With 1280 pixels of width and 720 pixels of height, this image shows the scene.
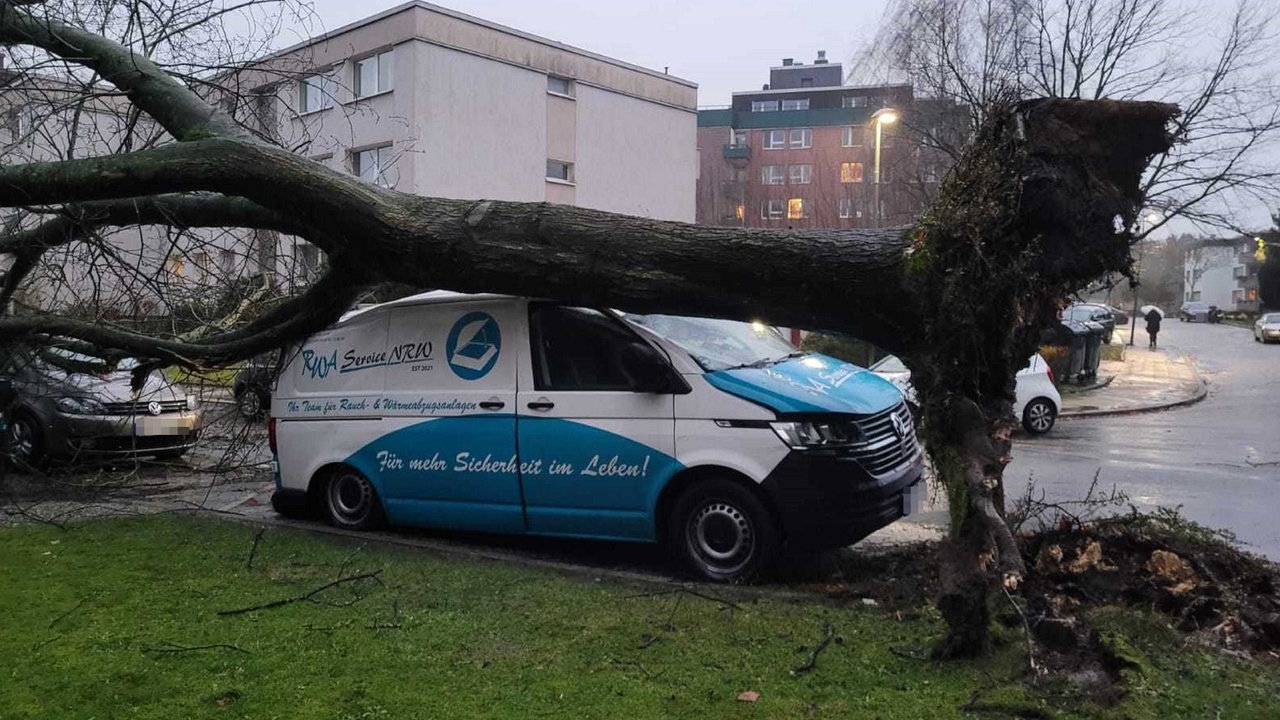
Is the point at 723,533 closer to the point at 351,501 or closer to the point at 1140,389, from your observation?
the point at 351,501

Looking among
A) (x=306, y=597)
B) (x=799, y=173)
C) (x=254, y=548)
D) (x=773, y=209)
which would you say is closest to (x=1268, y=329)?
(x=773, y=209)

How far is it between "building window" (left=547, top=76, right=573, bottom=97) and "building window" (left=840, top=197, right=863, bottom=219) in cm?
1068

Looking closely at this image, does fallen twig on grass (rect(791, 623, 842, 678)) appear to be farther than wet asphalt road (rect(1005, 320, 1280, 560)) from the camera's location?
No

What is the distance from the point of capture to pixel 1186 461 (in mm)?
12094

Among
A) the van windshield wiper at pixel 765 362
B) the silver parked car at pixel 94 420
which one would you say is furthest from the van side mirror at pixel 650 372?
the silver parked car at pixel 94 420

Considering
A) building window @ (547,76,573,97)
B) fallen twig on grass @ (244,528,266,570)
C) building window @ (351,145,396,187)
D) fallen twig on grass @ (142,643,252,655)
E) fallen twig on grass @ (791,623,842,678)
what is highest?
building window @ (547,76,573,97)

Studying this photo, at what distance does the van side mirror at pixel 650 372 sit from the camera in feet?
19.1

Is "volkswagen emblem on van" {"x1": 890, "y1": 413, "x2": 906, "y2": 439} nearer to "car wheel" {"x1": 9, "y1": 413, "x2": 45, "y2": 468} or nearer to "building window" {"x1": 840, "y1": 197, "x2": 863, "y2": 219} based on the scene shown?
"car wheel" {"x1": 9, "y1": 413, "x2": 45, "y2": 468}

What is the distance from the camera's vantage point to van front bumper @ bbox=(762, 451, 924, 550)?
5434mm

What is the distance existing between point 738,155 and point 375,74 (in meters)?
35.2

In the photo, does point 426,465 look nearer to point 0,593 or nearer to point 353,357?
point 353,357

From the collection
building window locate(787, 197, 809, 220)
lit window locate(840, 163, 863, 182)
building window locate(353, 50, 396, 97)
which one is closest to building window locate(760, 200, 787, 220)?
building window locate(787, 197, 809, 220)

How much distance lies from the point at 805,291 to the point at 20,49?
7270mm

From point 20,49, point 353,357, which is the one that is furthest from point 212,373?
point 20,49
